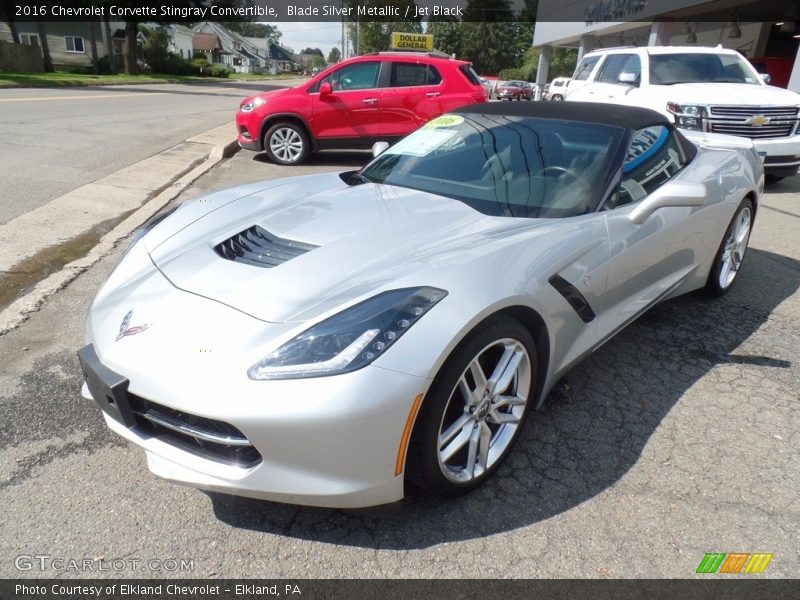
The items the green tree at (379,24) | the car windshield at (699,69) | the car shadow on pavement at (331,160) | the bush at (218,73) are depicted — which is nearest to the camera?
the car windshield at (699,69)

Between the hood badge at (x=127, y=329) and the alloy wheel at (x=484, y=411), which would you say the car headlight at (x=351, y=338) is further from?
the hood badge at (x=127, y=329)

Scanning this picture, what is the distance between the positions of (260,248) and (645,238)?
187 centimetres

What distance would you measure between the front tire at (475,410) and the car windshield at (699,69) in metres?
8.25

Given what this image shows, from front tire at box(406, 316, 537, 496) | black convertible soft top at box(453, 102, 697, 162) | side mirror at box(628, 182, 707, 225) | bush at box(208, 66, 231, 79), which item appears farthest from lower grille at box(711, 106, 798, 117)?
bush at box(208, 66, 231, 79)

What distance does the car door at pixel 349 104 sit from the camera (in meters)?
8.90

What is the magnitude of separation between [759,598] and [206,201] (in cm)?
301

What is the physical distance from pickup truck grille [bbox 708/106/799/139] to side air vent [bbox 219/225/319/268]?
7184 millimetres

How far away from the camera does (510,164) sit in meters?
3.00

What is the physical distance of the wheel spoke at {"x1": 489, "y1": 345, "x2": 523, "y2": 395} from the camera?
7.11ft

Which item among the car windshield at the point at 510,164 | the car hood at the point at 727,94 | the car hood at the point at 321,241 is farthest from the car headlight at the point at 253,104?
the car hood at the point at 321,241

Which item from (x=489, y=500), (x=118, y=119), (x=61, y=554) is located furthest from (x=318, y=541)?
(x=118, y=119)

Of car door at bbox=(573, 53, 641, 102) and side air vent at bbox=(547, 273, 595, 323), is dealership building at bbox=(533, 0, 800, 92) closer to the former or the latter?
car door at bbox=(573, 53, 641, 102)

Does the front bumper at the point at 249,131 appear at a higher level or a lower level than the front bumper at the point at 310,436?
higher

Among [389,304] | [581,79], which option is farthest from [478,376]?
[581,79]
